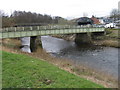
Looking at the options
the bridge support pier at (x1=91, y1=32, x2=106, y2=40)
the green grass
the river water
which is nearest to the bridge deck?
the river water

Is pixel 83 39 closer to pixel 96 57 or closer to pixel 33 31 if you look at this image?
pixel 33 31

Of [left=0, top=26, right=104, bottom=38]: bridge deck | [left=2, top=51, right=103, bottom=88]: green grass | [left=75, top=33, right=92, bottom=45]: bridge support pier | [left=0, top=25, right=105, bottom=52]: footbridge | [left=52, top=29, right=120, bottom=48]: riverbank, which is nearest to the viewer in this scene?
[left=2, top=51, right=103, bottom=88]: green grass

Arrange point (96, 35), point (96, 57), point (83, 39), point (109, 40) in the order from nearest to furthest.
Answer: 1. point (96, 57)
2. point (109, 40)
3. point (83, 39)
4. point (96, 35)

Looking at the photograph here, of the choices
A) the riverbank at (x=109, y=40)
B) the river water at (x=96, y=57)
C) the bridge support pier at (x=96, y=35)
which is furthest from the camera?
the bridge support pier at (x=96, y=35)

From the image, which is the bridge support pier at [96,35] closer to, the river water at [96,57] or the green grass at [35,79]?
the river water at [96,57]

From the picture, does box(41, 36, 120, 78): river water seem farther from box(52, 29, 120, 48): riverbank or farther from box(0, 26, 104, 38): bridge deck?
box(52, 29, 120, 48): riverbank

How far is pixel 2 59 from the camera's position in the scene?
16.4 metres

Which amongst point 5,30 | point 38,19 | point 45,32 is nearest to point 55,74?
point 5,30

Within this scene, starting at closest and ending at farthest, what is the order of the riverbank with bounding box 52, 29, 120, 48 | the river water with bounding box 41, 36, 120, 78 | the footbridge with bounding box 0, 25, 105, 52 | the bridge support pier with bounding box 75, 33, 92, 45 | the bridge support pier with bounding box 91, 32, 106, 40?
the river water with bounding box 41, 36, 120, 78
the footbridge with bounding box 0, 25, 105, 52
the riverbank with bounding box 52, 29, 120, 48
the bridge support pier with bounding box 75, 33, 92, 45
the bridge support pier with bounding box 91, 32, 106, 40

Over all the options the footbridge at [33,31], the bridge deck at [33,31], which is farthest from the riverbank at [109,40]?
the bridge deck at [33,31]

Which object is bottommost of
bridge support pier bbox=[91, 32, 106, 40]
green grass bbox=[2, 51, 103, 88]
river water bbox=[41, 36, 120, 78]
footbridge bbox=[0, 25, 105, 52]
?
river water bbox=[41, 36, 120, 78]

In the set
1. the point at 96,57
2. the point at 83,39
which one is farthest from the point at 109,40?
the point at 96,57

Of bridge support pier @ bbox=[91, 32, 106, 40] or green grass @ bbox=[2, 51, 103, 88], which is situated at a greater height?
bridge support pier @ bbox=[91, 32, 106, 40]

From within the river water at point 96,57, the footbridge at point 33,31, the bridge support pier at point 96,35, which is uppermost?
the footbridge at point 33,31
